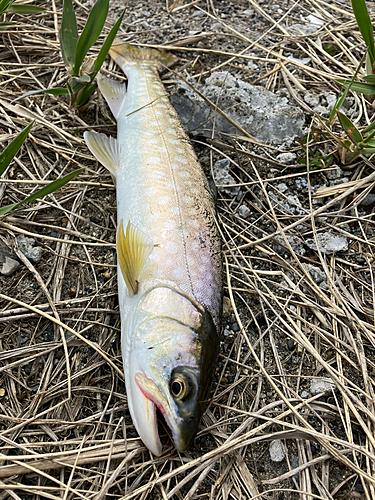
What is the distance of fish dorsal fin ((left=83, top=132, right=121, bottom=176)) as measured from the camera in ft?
10.3

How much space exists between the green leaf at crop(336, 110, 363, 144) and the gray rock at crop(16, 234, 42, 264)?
2673 mm

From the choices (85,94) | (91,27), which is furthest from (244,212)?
(91,27)

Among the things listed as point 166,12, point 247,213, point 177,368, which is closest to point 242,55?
point 166,12

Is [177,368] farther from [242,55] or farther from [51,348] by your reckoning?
[242,55]

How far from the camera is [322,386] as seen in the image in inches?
102

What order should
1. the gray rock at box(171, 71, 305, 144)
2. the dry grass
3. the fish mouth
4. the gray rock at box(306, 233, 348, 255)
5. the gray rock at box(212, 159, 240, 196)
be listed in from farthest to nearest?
Answer: the gray rock at box(171, 71, 305, 144)
the gray rock at box(212, 159, 240, 196)
the gray rock at box(306, 233, 348, 255)
the dry grass
the fish mouth

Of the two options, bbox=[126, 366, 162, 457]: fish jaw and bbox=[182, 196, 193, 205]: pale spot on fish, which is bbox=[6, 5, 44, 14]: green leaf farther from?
bbox=[126, 366, 162, 457]: fish jaw

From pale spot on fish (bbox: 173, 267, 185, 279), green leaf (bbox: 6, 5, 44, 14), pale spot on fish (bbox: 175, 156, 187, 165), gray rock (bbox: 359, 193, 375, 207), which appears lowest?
gray rock (bbox: 359, 193, 375, 207)

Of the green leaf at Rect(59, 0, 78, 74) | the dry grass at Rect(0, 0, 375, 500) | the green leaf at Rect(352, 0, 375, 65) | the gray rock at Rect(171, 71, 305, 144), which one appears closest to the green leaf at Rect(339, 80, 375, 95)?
the green leaf at Rect(352, 0, 375, 65)

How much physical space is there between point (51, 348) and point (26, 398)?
33 centimetres

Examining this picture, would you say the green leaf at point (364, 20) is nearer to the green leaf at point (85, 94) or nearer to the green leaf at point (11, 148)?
the green leaf at point (85, 94)

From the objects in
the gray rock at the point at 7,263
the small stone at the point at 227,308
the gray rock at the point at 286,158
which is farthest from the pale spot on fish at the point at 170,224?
the gray rock at the point at 286,158

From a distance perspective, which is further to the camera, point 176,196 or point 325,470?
point 176,196

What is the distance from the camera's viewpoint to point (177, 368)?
2.15 metres
